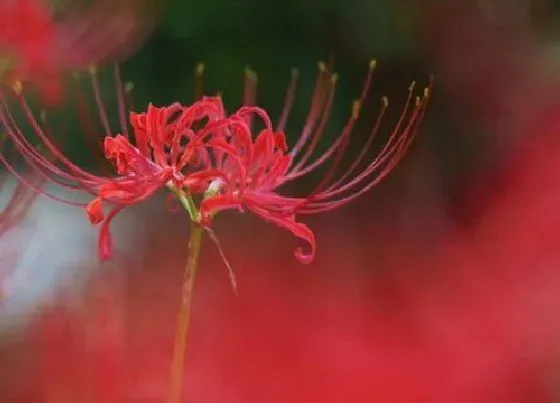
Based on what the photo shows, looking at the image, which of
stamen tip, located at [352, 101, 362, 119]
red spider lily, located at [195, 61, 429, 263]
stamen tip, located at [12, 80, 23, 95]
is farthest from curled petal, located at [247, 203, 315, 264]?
stamen tip, located at [12, 80, 23, 95]

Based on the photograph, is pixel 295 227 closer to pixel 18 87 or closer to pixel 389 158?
pixel 389 158

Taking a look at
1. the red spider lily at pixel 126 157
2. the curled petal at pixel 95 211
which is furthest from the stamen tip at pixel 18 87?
the curled petal at pixel 95 211

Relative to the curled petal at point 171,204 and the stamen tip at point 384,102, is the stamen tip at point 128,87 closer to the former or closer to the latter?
the curled petal at point 171,204

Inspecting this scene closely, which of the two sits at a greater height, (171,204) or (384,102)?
(384,102)

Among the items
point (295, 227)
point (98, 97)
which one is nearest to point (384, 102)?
point (295, 227)

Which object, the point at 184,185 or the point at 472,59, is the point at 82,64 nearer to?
the point at 184,185

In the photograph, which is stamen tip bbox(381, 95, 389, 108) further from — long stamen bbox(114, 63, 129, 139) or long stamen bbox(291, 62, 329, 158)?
long stamen bbox(114, 63, 129, 139)
